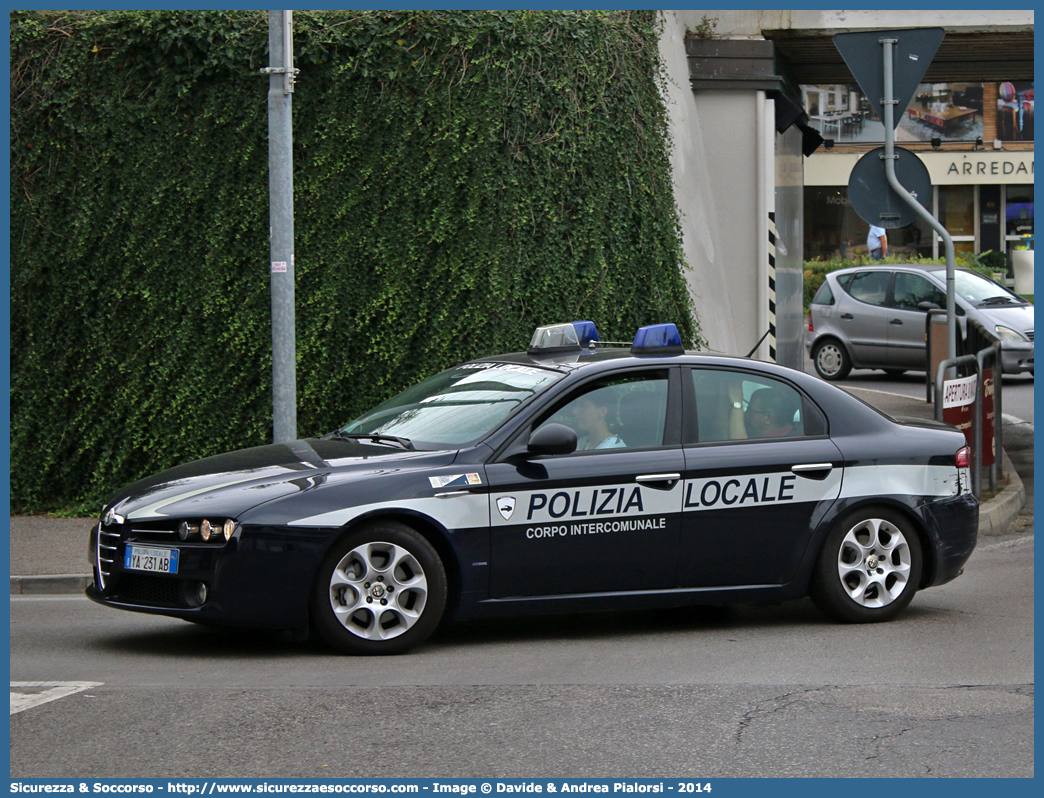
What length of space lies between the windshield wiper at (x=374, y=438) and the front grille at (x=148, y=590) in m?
1.33

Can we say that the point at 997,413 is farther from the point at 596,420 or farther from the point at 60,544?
the point at 60,544

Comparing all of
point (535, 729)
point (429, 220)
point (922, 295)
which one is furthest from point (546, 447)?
point (922, 295)

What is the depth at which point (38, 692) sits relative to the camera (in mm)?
5711

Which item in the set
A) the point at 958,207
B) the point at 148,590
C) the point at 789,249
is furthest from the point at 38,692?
the point at 958,207

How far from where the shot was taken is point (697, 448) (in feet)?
22.3

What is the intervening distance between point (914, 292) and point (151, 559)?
16415 mm

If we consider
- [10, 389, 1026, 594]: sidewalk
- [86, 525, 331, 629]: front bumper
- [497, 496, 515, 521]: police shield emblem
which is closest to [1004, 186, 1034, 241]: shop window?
[10, 389, 1026, 594]: sidewalk

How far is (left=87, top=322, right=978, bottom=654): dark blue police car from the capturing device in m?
6.13

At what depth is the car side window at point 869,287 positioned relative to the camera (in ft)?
68.4

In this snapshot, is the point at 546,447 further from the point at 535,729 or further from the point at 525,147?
the point at 525,147

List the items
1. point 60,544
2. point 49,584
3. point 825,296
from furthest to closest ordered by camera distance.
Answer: point 825,296 < point 60,544 < point 49,584

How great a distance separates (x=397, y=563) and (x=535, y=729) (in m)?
1.43

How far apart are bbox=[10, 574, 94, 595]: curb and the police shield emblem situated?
3.41 meters

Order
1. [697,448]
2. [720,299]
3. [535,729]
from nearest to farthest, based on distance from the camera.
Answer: [535,729]
[697,448]
[720,299]
